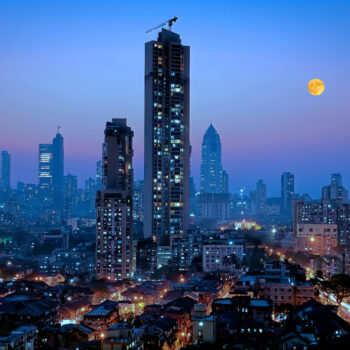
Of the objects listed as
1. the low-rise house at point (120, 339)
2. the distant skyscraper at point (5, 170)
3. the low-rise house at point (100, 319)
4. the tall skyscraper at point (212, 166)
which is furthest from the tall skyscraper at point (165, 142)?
the distant skyscraper at point (5, 170)

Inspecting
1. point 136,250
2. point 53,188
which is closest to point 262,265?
point 136,250

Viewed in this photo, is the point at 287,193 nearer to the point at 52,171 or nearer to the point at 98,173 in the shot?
the point at 98,173

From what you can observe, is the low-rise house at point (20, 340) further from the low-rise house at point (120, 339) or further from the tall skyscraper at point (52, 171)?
the tall skyscraper at point (52, 171)

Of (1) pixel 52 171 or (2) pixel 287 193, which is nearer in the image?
(2) pixel 287 193

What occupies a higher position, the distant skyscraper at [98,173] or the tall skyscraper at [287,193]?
the distant skyscraper at [98,173]

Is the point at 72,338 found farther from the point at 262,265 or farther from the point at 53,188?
the point at 53,188

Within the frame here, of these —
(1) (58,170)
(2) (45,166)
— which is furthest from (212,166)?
A: (2) (45,166)
